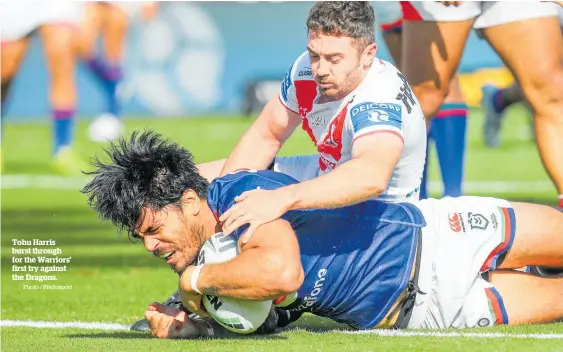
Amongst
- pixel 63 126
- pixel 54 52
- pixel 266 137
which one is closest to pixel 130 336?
pixel 266 137

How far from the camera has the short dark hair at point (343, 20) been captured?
16.2 ft

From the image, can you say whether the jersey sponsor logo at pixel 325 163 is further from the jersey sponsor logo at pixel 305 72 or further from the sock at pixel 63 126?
the sock at pixel 63 126

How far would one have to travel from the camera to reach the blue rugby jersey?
478 centimetres

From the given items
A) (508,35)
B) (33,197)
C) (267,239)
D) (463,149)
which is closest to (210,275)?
(267,239)

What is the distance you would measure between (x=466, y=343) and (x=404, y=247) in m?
0.53

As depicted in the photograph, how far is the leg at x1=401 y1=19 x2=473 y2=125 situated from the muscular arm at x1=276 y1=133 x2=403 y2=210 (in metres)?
2.25

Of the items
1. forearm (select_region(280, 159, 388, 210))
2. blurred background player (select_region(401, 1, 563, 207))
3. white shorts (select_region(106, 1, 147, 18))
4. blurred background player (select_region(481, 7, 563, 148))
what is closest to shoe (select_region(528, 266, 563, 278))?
blurred background player (select_region(401, 1, 563, 207))

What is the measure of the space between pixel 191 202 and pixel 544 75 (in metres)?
2.54

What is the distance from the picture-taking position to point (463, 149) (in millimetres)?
7613

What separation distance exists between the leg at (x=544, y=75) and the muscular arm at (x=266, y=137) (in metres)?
1.39

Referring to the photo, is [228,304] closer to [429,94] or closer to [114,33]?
[429,94]

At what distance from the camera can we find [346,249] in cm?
483

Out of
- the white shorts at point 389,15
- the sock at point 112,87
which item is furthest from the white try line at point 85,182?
the white shorts at point 389,15

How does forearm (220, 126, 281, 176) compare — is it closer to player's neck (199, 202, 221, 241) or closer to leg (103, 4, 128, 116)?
player's neck (199, 202, 221, 241)
